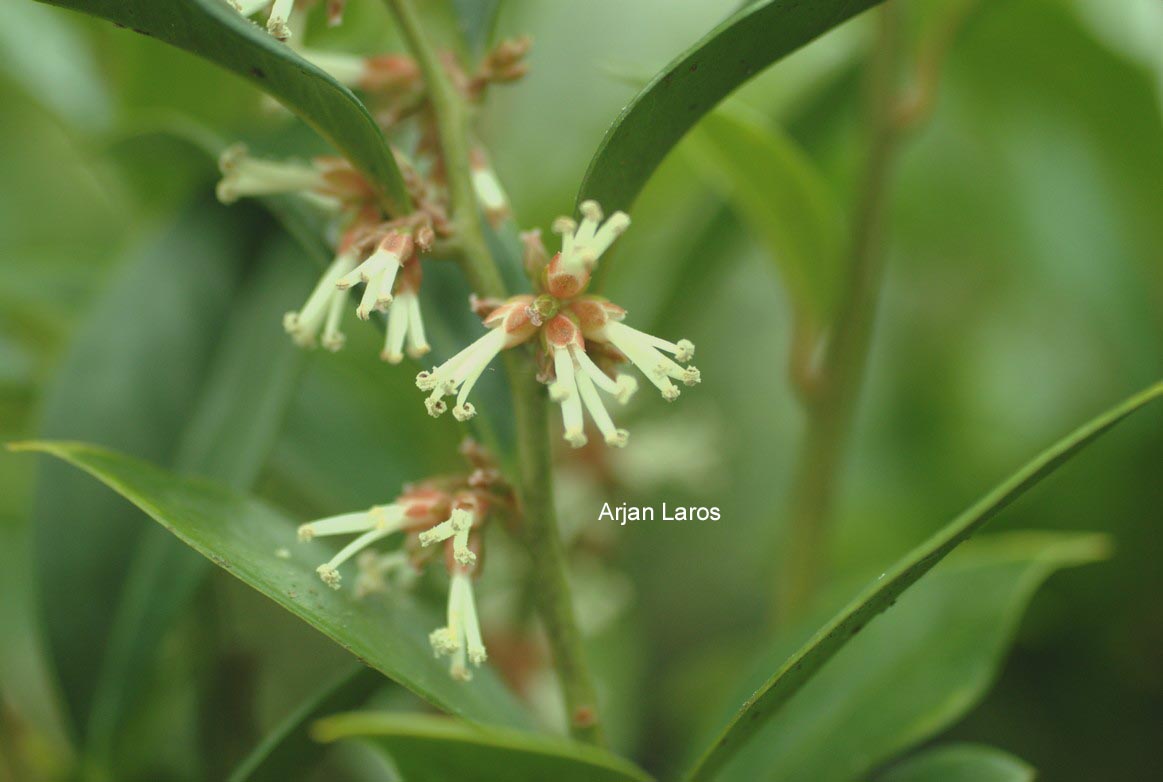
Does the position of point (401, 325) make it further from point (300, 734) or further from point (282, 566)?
point (300, 734)

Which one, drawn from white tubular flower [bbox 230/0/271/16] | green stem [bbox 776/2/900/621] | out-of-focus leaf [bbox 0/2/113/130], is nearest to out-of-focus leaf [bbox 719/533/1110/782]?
green stem [bbox 776/2/900/621]

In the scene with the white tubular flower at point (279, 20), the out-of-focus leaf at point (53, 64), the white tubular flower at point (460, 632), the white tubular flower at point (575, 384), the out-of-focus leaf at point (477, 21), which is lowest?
the white tubular flower at point (460, 632)

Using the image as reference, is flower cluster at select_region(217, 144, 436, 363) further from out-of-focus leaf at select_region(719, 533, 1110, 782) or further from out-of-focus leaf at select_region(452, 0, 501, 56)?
out-of-focus leaf at select_region(719, 533, 1110, 782)

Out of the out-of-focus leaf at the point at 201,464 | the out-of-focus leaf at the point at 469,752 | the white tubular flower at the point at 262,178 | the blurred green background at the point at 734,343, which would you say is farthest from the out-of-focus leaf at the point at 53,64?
the out-of-focus leaf at the point at 469,752

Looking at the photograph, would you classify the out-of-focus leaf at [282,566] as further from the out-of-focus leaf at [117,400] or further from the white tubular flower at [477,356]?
the out-of-focus leaf at [117,400]

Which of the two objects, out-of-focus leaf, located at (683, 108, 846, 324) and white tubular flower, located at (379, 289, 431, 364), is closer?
white tubular flower, located at (379, 289, 431, 364)

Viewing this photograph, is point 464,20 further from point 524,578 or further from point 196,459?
point 524,578
